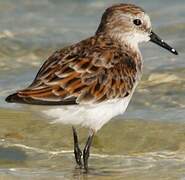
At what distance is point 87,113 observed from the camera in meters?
6.83

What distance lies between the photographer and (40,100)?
650cm

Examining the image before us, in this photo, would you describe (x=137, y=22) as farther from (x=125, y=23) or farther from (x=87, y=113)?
(x=87, y=113)

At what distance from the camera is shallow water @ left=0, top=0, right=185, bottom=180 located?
7285mm

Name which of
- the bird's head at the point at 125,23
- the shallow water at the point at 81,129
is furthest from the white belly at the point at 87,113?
the bird's head at the point at 125,23

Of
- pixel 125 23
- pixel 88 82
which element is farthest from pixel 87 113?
pixel 125 23

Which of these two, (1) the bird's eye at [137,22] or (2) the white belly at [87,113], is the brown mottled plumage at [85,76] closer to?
(2) the white belly at [87,113]

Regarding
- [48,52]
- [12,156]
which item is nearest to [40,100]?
[12,156]

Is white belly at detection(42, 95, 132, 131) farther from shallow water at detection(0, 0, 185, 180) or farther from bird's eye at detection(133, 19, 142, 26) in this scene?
bird's eye at detection(133, 19, 142, 26)

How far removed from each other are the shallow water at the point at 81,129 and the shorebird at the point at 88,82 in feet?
0.86

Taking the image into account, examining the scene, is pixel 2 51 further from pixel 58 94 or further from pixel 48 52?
pixel 58 94

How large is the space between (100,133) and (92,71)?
1626mm

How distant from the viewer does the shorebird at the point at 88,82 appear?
21.7ft

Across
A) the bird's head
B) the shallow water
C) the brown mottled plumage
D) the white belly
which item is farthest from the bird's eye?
the shallow water

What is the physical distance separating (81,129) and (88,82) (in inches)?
65.3
